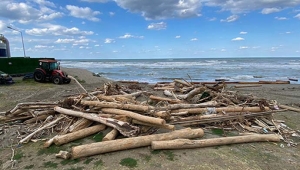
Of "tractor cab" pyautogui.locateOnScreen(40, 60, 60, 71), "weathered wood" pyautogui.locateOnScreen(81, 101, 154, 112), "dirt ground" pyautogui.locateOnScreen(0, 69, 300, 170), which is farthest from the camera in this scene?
"tractor cab" pyautogui.locateOnScreen(40, 60, 60, 71)

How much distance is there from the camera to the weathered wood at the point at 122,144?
504 centimetres

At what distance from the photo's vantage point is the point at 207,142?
18.7 feet

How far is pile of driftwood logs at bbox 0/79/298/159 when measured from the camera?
18.2ft

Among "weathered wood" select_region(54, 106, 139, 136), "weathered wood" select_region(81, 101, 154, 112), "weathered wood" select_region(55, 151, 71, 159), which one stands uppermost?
"weathered wood" select_region(81, 101, 154, 112)

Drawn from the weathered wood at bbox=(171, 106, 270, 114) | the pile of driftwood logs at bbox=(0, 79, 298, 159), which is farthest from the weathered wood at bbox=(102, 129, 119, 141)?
the weathered wood at bbox=(171, 106, 270, 114)

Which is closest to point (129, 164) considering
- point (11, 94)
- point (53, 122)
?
point (53, 122)

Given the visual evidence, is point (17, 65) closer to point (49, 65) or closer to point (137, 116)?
point (49, 65)

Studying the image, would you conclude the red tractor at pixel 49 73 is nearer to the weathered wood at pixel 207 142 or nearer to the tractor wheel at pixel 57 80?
the tractor wheel at pixel 57 80

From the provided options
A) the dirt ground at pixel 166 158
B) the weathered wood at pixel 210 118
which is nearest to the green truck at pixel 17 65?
the dirt ground at pixel 166 158

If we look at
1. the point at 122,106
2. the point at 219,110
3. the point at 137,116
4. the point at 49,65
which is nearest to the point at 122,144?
the point at 137,116

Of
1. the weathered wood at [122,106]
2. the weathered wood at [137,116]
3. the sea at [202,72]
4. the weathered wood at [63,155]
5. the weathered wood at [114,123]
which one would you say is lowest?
the sea at [202,72]

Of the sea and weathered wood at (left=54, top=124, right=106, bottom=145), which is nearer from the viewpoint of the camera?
weathered wood at (left=54, top=124, right=106, bottom=145)

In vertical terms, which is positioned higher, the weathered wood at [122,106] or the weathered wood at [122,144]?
the weathered wood at [122,106]

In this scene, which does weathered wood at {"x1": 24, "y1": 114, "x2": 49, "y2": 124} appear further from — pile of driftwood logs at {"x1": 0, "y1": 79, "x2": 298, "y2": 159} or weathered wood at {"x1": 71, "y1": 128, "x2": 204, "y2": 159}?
weathered wood at {"x1": 71, "y1": 128, "x2": 204, "y2": 159}
